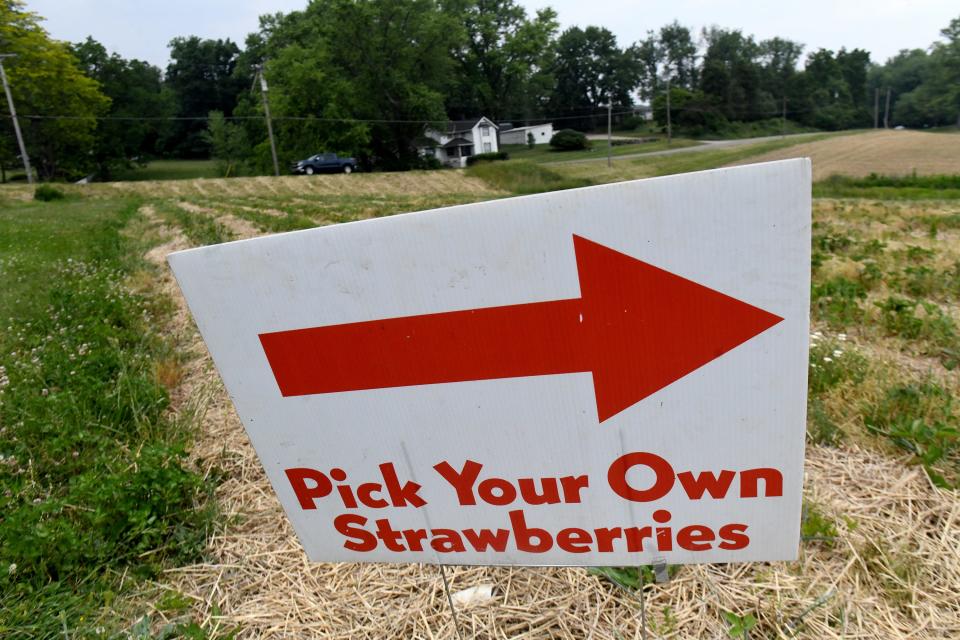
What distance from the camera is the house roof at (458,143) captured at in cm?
6796

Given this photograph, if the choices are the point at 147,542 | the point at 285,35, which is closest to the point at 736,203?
the point at 147,542

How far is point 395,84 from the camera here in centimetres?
5566

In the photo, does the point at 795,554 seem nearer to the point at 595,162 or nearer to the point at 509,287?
the point at 509,287

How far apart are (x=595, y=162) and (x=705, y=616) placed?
159 ft

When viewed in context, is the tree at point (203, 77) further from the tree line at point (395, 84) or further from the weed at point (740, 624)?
the weed at point (740, 624)

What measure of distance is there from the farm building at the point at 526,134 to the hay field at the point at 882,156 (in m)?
35.0

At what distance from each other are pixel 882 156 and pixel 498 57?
45450 mm

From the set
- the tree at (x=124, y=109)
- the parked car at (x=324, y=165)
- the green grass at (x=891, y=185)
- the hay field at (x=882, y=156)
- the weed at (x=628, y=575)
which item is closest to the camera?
the weed at (x=628, y=575)

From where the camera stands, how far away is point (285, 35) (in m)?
64.4

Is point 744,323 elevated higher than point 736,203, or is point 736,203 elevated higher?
point 736,203

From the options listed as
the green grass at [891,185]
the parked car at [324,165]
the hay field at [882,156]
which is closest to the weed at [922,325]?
the green grass at [891,185]

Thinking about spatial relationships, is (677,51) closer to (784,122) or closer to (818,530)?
(784,122)

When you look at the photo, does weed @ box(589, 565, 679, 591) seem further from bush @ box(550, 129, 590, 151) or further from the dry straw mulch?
bush @ box(550, 129, 590, 151)

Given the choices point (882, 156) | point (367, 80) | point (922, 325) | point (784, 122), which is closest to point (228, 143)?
point (367, 80)
